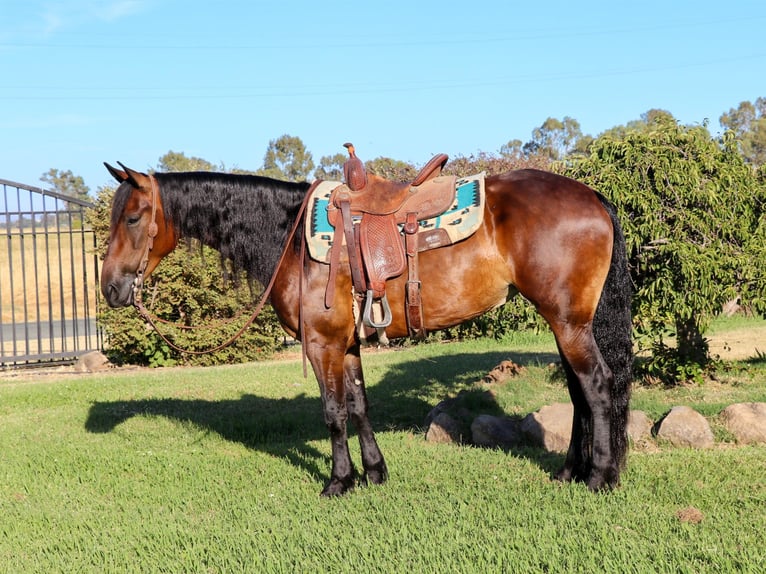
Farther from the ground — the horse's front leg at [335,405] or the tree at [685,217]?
the tree at [685,217]

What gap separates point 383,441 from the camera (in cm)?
609

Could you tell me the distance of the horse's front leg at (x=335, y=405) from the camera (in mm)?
4770

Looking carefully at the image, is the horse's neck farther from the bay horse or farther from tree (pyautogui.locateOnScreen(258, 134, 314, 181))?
tree (pyautogui.locateOnScreen(258, 134, 314, 181))

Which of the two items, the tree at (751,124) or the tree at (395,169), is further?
the tree at (751,124)

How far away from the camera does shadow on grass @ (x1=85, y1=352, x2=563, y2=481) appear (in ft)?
20.1

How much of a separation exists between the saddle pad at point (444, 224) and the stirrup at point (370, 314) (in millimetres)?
386

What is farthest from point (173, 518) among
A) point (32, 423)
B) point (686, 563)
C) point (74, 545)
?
point (32, 423)

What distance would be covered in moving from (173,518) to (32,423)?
3813 millimetres

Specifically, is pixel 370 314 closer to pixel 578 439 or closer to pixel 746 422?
pixel 578 439

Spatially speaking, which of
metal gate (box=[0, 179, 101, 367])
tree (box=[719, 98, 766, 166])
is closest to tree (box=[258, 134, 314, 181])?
metal gate (box=[0, 179, 101, 367])

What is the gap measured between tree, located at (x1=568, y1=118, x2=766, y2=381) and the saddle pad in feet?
9.40

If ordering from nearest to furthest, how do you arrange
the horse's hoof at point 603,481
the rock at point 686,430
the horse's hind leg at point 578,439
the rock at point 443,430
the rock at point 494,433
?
1. the horse's hoof at point 603,481
2. the horse's hind leg at point 578,439
3. the rock at point 686,430
4. the rock at point 494,433
5. the rock at point 443,430

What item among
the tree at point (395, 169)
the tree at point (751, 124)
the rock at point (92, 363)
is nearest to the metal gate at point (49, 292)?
the rock at point (92, 363)

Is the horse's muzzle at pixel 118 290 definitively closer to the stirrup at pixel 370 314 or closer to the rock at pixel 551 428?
the stirrup at pixel 370 314
